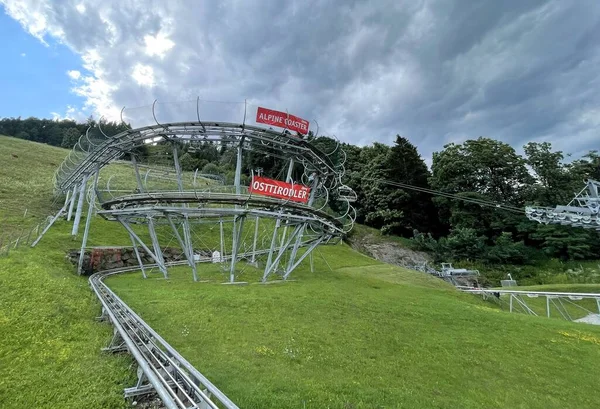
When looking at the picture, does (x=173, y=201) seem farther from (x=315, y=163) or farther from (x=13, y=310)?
(x=315, y=163)

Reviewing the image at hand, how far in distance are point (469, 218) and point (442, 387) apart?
56974mm

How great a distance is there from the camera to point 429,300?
920 inches

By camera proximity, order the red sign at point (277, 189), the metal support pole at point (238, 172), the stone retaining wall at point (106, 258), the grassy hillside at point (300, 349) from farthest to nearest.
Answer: the stone retaining wall at point (106, 258) < the metal support pole at point (238, 172) < the red sign at point (277, 189) < the grassy hillside at point (300, 349)

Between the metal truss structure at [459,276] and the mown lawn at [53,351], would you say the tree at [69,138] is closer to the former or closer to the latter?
the metal truss structure at [459,276]

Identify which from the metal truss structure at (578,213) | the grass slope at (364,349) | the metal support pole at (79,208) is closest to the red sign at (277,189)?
the grass slope at (364,349)

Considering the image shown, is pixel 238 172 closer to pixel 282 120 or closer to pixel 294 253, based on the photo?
pixel 282 120

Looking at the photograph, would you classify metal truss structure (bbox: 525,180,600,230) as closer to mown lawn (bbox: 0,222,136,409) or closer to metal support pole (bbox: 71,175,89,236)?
mown lawn (bbox: 0,222,136,409)

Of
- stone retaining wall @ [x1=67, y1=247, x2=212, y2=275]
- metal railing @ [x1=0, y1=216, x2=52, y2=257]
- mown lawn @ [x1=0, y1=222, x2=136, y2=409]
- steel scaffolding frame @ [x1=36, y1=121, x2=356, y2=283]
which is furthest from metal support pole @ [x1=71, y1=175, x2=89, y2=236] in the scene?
mown lawn @ [x1=0, y1=222, x2=136, y2=409]

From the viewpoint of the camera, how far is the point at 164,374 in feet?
24.0

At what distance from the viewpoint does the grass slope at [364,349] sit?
8.98 m

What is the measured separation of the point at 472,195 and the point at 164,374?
205ft

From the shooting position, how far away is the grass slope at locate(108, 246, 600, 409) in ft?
29.5

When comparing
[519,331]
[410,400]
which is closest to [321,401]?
[410,400]

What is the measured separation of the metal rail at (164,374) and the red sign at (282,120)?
1844 cm
